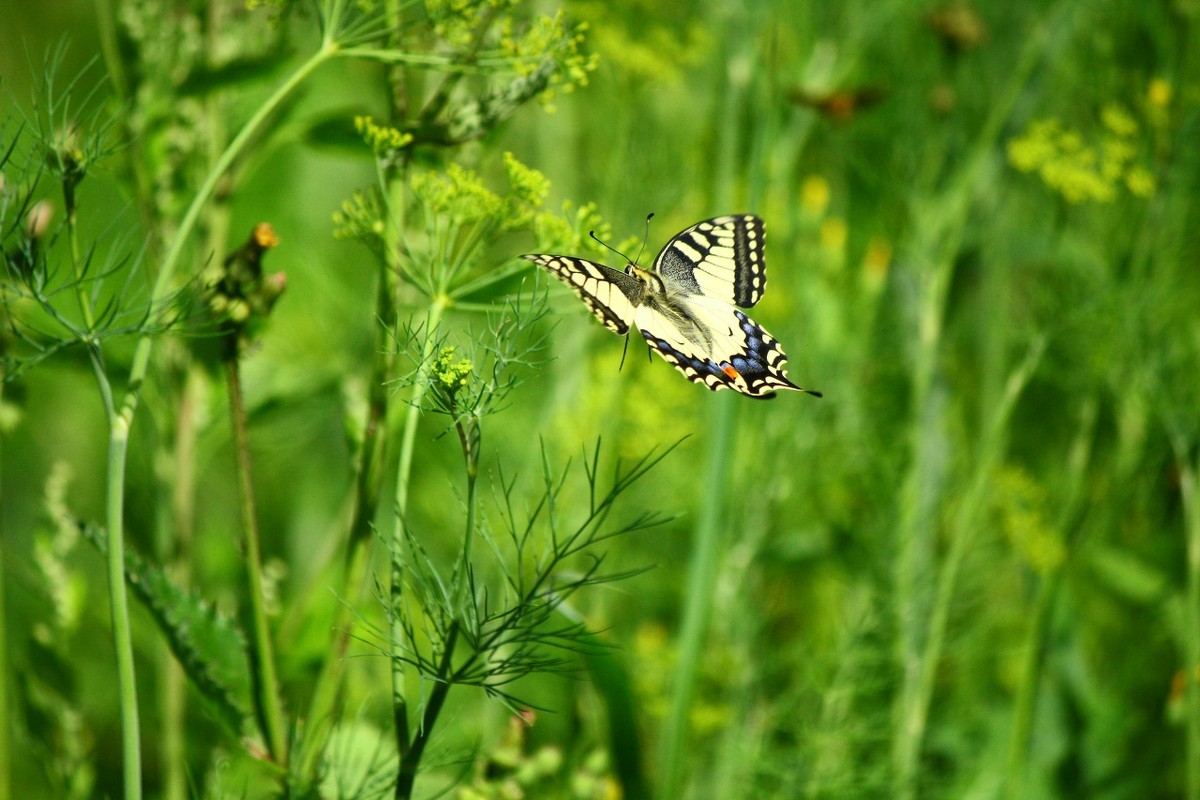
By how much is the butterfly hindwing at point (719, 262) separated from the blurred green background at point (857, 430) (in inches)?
3.7

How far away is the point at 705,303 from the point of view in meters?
0.74

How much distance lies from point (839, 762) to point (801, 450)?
0.36 metres

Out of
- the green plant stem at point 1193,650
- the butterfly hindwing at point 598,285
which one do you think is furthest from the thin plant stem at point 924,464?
the butterfly hindwing at point 598,285

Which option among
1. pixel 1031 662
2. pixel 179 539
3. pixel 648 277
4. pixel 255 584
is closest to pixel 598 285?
pixel 648 277

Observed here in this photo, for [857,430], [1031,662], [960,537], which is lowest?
[1031,662]

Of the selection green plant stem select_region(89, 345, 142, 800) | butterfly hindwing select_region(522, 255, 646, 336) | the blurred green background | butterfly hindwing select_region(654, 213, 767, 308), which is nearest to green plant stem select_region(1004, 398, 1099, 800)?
the blurred green background

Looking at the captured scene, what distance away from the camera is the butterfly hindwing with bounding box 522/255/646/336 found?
0.53 m

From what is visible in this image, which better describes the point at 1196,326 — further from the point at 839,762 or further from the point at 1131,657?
the point at 839,762

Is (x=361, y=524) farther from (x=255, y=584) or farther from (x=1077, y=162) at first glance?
(x=1077, y=162)

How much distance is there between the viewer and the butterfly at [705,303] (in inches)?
23.6

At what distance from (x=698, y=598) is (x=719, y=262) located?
26cm

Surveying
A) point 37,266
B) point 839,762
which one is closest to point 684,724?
point 839,762

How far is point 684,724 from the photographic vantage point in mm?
790

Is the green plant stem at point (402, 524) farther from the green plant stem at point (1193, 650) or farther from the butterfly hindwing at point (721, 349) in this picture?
the green plant stem at point (1193, 650)
